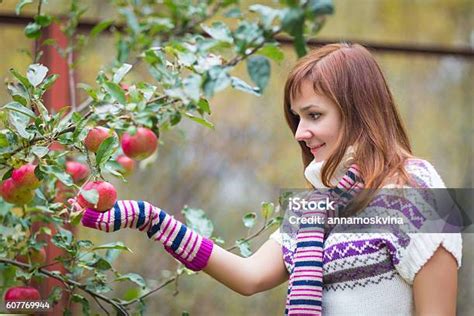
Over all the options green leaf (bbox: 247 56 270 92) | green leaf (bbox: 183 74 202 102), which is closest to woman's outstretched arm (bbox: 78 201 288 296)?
green leaf (bbox: 183 74 202 102)

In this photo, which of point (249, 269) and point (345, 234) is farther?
point (249, 269)

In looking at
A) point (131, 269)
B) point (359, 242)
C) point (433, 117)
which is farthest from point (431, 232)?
point (433, 117)

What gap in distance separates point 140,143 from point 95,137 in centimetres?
17

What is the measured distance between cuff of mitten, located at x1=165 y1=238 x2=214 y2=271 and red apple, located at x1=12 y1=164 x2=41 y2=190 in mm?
342

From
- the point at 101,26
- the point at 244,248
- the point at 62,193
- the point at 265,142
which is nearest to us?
the point at 244,248

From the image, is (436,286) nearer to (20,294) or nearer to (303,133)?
(303,133)

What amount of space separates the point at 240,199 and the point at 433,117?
3.01ft

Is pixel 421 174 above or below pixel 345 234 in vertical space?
above

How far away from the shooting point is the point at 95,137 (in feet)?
Answer: 4.64

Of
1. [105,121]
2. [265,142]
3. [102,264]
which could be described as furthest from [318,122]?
[265,142]

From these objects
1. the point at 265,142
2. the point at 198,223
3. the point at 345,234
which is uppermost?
the point at 345,234

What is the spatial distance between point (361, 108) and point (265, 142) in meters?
1.44

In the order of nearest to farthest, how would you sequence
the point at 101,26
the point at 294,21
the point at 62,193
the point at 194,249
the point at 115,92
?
the point at 294,21, the point at 115,92, the point at 194,249, the point at 62,193, the point at 101,26

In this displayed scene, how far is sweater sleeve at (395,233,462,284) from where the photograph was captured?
1522 millimetres
